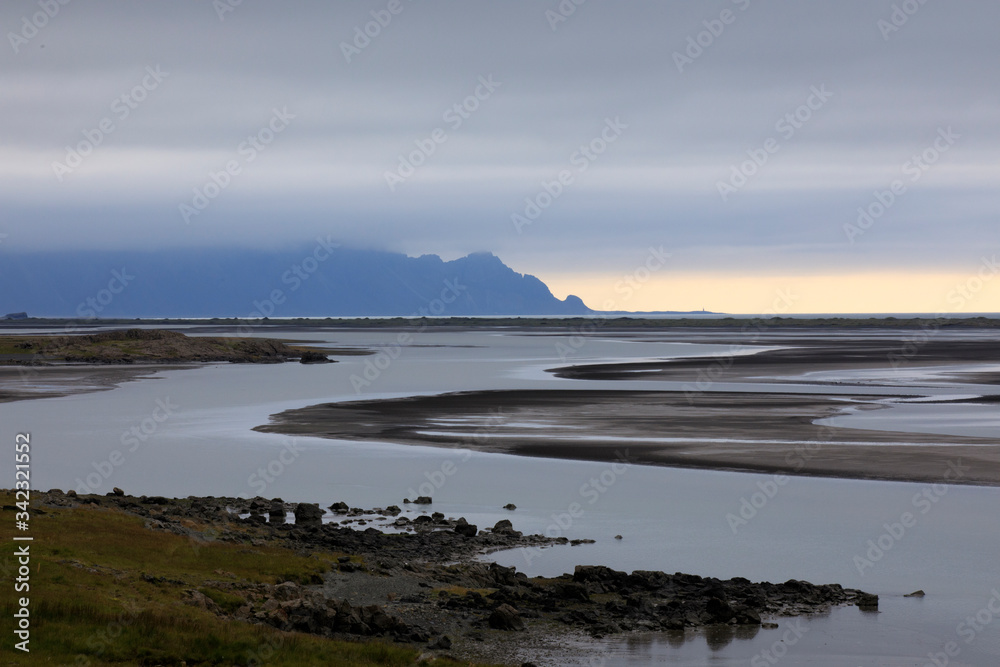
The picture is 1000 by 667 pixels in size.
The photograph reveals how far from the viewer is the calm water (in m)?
16.5

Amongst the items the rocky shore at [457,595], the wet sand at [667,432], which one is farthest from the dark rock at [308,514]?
the wet sand at [667,432]

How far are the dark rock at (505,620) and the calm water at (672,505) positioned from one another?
1.63 metres

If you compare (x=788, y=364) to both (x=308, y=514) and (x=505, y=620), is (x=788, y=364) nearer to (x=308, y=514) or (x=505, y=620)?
(x=308, y=514)

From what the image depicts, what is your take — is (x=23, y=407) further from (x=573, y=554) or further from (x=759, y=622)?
(x=759, y=622)

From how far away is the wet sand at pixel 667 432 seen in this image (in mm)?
33281

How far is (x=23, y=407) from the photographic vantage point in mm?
53844

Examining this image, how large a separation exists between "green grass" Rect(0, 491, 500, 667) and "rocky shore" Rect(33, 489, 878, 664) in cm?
40

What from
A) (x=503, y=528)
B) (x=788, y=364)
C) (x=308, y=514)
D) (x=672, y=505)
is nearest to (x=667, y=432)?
(x=672, y=505)

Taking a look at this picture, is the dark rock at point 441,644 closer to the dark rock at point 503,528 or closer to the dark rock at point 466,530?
the dark rock at point 466,530

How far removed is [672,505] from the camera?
27.2 meters

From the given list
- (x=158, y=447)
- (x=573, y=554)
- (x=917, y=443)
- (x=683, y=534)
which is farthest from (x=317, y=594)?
(x=917, y=443)

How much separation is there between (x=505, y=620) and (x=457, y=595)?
1835mm

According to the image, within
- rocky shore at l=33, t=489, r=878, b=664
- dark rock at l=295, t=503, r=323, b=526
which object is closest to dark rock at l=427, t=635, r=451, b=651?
rocky shore at l=33, t=489, r=878, b=664

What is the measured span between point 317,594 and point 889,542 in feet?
43.5
